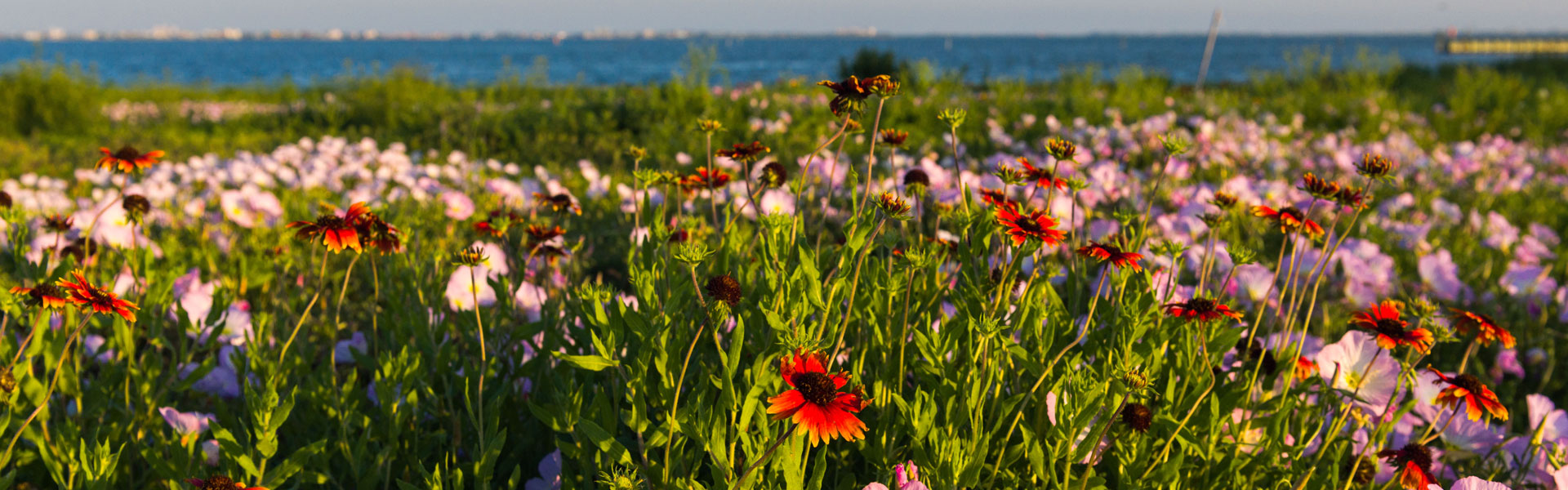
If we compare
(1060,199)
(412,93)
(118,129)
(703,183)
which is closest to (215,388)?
(703,183)

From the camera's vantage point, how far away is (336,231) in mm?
1249

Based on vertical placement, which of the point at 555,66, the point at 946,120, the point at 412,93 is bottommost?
the point at 555,66

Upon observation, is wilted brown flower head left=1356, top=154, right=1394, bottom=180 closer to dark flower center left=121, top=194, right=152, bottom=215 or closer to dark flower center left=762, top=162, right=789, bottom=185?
dark flower center left=762, top=162, right=789, bottom=185

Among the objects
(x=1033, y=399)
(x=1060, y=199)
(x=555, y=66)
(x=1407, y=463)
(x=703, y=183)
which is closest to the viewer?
(x=1407, y=463)

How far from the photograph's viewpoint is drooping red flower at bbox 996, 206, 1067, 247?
1128 mm

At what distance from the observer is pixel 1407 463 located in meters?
1.26

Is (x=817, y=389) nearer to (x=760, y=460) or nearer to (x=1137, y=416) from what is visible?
(x=760, y=460)

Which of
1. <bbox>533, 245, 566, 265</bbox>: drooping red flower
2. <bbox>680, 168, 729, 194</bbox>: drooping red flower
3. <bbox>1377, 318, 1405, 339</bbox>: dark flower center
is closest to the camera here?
<bbox>1377, 318, 1405, 339</bbox>: dark flower center

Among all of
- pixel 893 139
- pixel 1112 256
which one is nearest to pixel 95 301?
pixel 893 139

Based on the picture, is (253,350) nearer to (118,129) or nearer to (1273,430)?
(1273,430)

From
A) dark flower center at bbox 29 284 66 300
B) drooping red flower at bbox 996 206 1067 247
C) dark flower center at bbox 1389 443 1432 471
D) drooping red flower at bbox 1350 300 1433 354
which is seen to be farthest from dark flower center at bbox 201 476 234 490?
dark flower center at bbox 1389 443 1432 471

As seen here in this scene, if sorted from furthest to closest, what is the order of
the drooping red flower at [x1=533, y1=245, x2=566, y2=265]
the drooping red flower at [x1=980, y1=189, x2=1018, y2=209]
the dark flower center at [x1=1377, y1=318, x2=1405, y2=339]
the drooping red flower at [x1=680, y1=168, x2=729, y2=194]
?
1. the drooping red flower at [x1=533, y1=245, x2=566, y2=265]
2. the drooping red flower at [x1=680, y1=168, x2=729, y2=194]
3. the drooping red flower at [x1=980, y1=189, x2=1018, y2=209]
4. the dark flower center at [x1=1377, y1=318, x2=1405, y2=339]

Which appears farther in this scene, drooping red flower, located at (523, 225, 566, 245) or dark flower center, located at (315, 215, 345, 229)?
drooping red flower, located at (523, 225, 566, 245)

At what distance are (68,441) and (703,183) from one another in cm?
116
